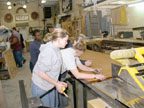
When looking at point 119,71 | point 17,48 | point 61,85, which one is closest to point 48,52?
point 61,85

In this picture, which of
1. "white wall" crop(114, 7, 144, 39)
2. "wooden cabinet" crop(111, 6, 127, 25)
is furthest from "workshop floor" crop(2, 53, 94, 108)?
"wooden cabinet" crop(111, 6, 127, 25)

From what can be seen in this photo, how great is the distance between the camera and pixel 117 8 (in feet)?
13.1

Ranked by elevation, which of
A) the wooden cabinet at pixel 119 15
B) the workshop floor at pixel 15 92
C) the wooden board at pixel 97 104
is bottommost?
the workshop floor at pixel 15 92

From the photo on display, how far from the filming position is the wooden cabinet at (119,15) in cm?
391

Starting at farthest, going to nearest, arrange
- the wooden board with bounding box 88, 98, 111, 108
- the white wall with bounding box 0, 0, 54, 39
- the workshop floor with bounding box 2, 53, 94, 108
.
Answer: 1. the white wall with bounding box 0, 0, 54, 39
2. the workshop floor with bounding box 2, 53, 94, 108
3. the wooden board with bounding box 88, 98, 111, 108

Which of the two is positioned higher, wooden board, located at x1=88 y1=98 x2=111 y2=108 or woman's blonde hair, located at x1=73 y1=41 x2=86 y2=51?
woman's blonde hair, located at x1=73 y1=41 x2=86 y2=51

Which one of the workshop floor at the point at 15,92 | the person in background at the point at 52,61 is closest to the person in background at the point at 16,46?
the workshop floor at the point at 15,92

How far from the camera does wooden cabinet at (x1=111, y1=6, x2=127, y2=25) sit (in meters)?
3.91

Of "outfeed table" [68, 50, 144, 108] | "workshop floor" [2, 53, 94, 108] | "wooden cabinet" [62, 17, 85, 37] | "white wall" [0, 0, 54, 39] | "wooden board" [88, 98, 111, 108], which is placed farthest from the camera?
"white wall" [0, 0, 54, 39]

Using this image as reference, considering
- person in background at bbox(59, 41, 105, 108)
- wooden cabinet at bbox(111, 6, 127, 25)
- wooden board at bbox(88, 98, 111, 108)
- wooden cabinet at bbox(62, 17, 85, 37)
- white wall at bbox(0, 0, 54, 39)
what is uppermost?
white wall at bbox(0, 0, 54, 39)

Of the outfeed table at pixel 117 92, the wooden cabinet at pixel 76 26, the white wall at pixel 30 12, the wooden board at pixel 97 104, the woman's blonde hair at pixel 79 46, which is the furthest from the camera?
the white wall at pixel 30 12

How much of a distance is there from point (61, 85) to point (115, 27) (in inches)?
156

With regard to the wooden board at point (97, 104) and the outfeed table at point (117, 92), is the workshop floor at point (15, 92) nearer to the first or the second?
the wooden board at point (97, 104)

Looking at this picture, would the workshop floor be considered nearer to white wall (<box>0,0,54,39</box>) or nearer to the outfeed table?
the outfeed table
